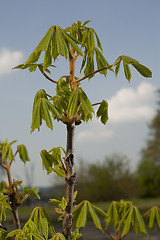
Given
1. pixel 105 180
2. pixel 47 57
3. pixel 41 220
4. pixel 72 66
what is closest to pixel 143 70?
pixel 72 66

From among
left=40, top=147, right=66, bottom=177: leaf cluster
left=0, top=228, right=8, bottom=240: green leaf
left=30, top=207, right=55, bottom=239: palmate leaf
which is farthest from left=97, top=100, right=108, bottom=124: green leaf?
left=0, top=228, right=8, bottom=240: green leaf

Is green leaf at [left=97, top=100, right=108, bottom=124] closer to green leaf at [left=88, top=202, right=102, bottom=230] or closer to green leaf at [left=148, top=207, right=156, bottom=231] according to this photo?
green leaf at [left=88, top=202, right=102, bottom=230]

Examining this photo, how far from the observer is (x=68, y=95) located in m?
1.63

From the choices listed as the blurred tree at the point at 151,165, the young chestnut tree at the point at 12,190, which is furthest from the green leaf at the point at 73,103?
the blurred tree at the point at 151,165

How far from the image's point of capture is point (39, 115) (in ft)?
4.90

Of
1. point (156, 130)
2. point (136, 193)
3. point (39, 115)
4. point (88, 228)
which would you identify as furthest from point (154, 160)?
point (39, 115)

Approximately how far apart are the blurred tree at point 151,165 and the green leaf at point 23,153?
13.9 meters

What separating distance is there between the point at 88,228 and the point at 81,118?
6466 mm

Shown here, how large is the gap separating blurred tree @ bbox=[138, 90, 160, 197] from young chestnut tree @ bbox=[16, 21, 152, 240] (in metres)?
14.5

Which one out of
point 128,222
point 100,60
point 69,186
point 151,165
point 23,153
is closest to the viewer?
point 69,186

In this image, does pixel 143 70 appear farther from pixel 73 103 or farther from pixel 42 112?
pixel 42 112

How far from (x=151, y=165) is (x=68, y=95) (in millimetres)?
15801

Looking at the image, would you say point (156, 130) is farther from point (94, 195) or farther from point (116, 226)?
point (116, 226)

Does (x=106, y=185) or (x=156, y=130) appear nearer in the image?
(x=106, y=185)
